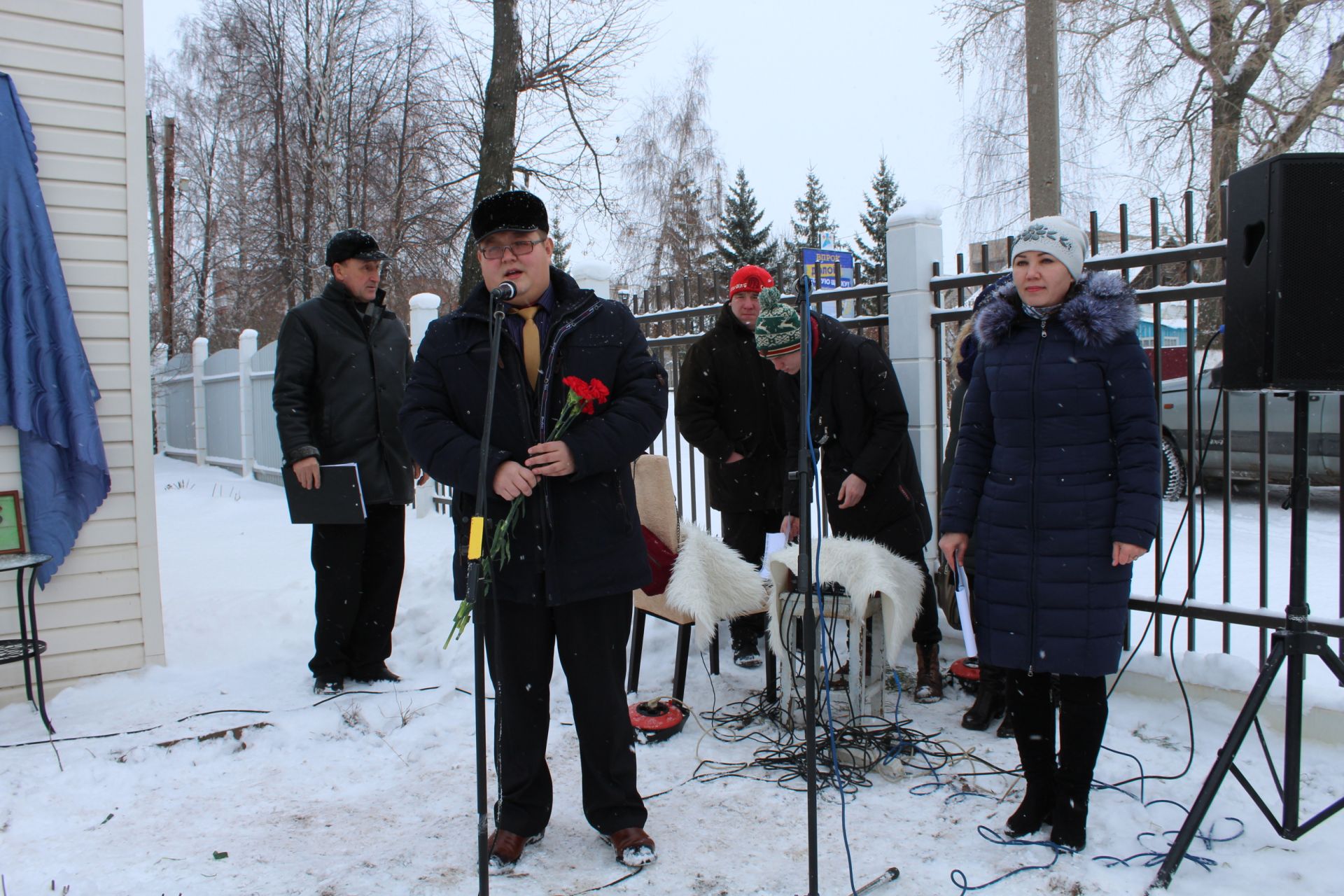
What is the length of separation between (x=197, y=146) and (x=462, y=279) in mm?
18722

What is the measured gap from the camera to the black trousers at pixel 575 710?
279cm

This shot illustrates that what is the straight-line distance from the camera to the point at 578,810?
314 cm

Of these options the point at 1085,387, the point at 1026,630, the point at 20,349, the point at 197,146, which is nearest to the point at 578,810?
the point at 1026,630

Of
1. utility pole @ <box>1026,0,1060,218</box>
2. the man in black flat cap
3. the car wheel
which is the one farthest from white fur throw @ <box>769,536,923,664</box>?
utility pole @ <box>1026,0,1060,218</box>

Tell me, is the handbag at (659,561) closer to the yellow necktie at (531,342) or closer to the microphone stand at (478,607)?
the yellow necktie at (531,342)

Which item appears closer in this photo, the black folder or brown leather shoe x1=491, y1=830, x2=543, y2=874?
brown leather shoe x1=491, y1=830, x2=543, y2=874

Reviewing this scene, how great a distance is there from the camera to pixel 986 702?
374 centimetres

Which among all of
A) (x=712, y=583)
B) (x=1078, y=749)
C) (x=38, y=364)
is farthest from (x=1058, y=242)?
(x=38, y=364)

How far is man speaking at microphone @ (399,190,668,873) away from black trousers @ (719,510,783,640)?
6.02ft

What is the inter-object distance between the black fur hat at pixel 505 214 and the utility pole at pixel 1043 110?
679 cm

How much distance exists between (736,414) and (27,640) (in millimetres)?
3300

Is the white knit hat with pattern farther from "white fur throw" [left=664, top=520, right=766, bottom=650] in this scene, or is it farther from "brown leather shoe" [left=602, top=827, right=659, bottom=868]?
"brown leather shoe" [left=602, top=827, right=659, bottom=868]

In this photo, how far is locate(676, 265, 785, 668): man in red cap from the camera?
15.0ft

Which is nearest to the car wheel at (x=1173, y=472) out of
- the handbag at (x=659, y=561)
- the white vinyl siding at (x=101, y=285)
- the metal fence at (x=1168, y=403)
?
the metal fence at (x=1168, y=403)
